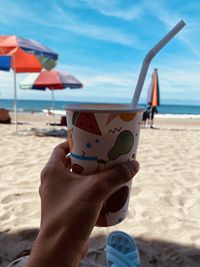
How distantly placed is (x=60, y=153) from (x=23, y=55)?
7016 millimetres

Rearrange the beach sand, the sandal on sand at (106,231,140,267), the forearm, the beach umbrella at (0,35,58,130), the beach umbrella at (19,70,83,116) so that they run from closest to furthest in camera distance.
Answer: the forearm
the sandal on sand at (106,231,140,267)
the beach sand
the beach umbrella at (0,35,58,130)
the beach umbrella at (19,70,83,116)

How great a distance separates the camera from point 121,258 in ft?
5.34

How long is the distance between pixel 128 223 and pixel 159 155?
2.91 meters

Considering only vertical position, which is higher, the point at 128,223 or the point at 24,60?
the point at 24,60

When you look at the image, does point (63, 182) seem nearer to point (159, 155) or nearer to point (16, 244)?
point (16, 244)

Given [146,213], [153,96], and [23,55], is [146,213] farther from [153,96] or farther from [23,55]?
[153,96]

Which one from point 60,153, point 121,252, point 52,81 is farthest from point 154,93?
point 60,153

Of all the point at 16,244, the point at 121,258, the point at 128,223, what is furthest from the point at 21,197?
the point at 121,258

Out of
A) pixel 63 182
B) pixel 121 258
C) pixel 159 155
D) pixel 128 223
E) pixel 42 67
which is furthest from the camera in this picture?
pixel 42 67

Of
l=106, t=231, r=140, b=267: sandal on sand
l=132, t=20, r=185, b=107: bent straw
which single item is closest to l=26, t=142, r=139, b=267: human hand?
l=132, t=20, r=185, b=107: bent straw

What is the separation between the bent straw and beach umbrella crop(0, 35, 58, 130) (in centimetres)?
535

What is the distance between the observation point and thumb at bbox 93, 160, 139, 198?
2.86 ft

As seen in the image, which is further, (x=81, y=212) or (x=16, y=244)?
(x=16, y=244)

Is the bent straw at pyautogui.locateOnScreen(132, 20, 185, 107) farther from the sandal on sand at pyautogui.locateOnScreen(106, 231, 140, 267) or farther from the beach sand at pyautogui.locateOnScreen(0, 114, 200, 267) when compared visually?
the beach sand at pyautogui.locateOnScreen(0, 114, 200, 267)
